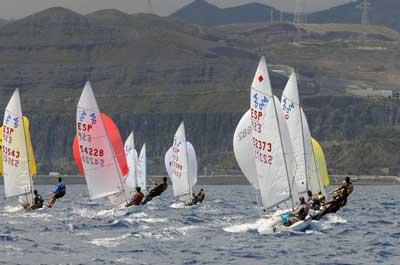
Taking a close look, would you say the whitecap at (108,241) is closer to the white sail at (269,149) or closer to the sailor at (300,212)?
the white sail at (269,149)

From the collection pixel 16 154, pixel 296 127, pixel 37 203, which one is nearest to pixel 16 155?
pixel 16 154

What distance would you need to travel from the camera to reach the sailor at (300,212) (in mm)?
54250

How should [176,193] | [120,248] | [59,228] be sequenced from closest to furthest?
[120,248] → [59,228] → [176,193]

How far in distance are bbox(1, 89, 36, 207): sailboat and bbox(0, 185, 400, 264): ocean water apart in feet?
4.35

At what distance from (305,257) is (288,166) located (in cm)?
970

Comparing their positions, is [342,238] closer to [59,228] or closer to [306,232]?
[306,232]

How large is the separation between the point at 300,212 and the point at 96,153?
13791 millimetres

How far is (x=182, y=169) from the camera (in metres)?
88.3

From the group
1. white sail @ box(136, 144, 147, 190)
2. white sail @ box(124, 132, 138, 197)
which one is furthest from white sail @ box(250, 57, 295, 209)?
white sail @ box(136, 144, 147, 190)

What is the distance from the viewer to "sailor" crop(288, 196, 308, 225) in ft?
178

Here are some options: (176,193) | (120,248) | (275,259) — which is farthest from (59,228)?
(176,193)

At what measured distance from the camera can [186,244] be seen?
2008 inches

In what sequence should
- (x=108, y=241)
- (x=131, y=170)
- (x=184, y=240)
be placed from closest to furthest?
(x=108, y=241)
(x=184, y=240)
(x=131, y=170)

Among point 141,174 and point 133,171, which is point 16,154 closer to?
point 133,171
